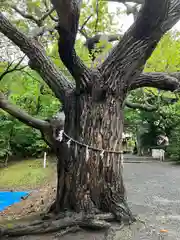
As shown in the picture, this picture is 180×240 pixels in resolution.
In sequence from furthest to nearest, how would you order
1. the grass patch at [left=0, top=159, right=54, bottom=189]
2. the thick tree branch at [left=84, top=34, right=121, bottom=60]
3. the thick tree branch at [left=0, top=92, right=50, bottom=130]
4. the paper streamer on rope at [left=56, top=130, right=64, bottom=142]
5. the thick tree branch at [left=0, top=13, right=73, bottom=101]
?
the grass patch at [left=0, top=159, right=54, bottom=189] → the thick tree branch at [left=84, top=34, right=121, bottom=60] → the thick tree branch at [left=0, top=92, right=50, bottom=130] → the paper streamer on rope at [left=56, top=130, right=64, bottom=142] → the thick tree branch at [left=0, top=13, right=73, bottom=101]

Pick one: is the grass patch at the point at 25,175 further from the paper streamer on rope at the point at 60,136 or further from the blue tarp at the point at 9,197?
the paper streamer on rope at the point at 60,136

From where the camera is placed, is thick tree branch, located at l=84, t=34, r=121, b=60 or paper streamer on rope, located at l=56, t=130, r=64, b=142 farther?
thick tree branch, located at l=84, t=34, r=121, b=60

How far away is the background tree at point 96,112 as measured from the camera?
3.05 m

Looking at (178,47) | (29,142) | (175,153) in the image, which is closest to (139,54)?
(178,47)

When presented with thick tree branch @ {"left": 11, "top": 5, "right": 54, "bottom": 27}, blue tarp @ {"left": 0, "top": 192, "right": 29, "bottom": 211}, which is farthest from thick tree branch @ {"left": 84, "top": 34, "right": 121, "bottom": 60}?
blue tarp @ {"left": 0, "top": 192, "right": 29, "bottom": 211}

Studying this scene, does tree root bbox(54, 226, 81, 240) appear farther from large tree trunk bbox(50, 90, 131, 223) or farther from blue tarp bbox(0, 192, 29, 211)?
blue tarp bbox(0, 192, 29, 211)

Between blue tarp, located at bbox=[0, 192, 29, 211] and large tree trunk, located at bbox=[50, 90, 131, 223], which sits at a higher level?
large tree trunk, located at bbox=[50, 90, 131, 223]

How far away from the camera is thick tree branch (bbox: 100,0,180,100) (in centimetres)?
294

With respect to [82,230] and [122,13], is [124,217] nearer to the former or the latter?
[82,230]

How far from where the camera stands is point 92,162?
3.10 meters

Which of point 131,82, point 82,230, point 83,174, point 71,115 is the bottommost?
point 82,230

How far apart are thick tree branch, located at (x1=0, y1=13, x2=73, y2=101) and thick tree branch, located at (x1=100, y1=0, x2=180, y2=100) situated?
67 centimetres

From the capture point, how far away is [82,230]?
2877 millimetres

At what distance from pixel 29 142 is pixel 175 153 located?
791cm
